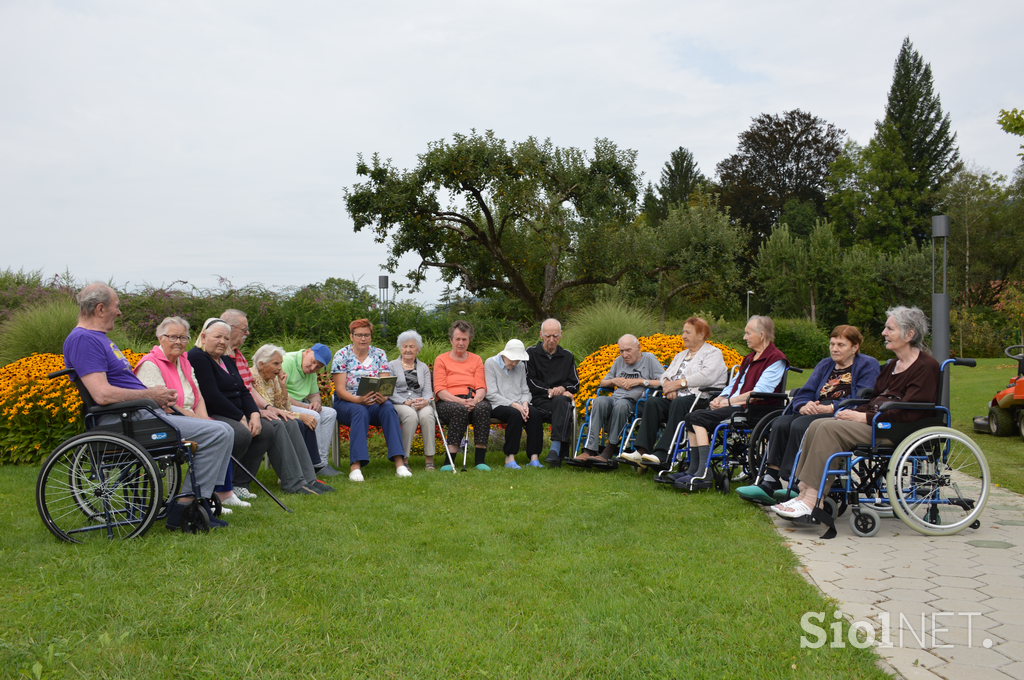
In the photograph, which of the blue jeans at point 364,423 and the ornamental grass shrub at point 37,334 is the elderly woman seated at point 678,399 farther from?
the ornamental grass shrub at point 37,334

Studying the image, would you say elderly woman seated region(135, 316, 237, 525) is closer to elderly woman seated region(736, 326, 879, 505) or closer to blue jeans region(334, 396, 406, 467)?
blue jeans region(334, 396, 406, 467)

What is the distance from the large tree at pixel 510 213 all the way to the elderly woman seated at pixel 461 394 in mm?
10183

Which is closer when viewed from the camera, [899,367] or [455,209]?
[899,367]

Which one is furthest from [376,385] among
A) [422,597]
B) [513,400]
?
[422,597]

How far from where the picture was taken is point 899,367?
4.46 meters

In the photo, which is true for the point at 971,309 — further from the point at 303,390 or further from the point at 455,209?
the point at 303,390

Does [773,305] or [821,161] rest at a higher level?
[821,161]

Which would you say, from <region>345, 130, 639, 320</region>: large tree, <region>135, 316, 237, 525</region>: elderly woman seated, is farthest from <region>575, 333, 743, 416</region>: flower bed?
<region>345, 130, 639, 320</region>: large tree

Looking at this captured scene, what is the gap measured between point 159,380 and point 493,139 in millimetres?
13295

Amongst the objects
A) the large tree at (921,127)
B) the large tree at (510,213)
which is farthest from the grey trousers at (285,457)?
the large tree at (921,127)

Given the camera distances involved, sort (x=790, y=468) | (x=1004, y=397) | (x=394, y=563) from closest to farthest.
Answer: (x=394, y=563), (x=790, y=468), (x=1004, y=397)

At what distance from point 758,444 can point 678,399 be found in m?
0.81

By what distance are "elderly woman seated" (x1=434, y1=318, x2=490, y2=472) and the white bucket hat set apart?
0.91 feet

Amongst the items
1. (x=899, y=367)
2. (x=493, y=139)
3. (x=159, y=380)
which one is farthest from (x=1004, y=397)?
(x=493, y=139)
